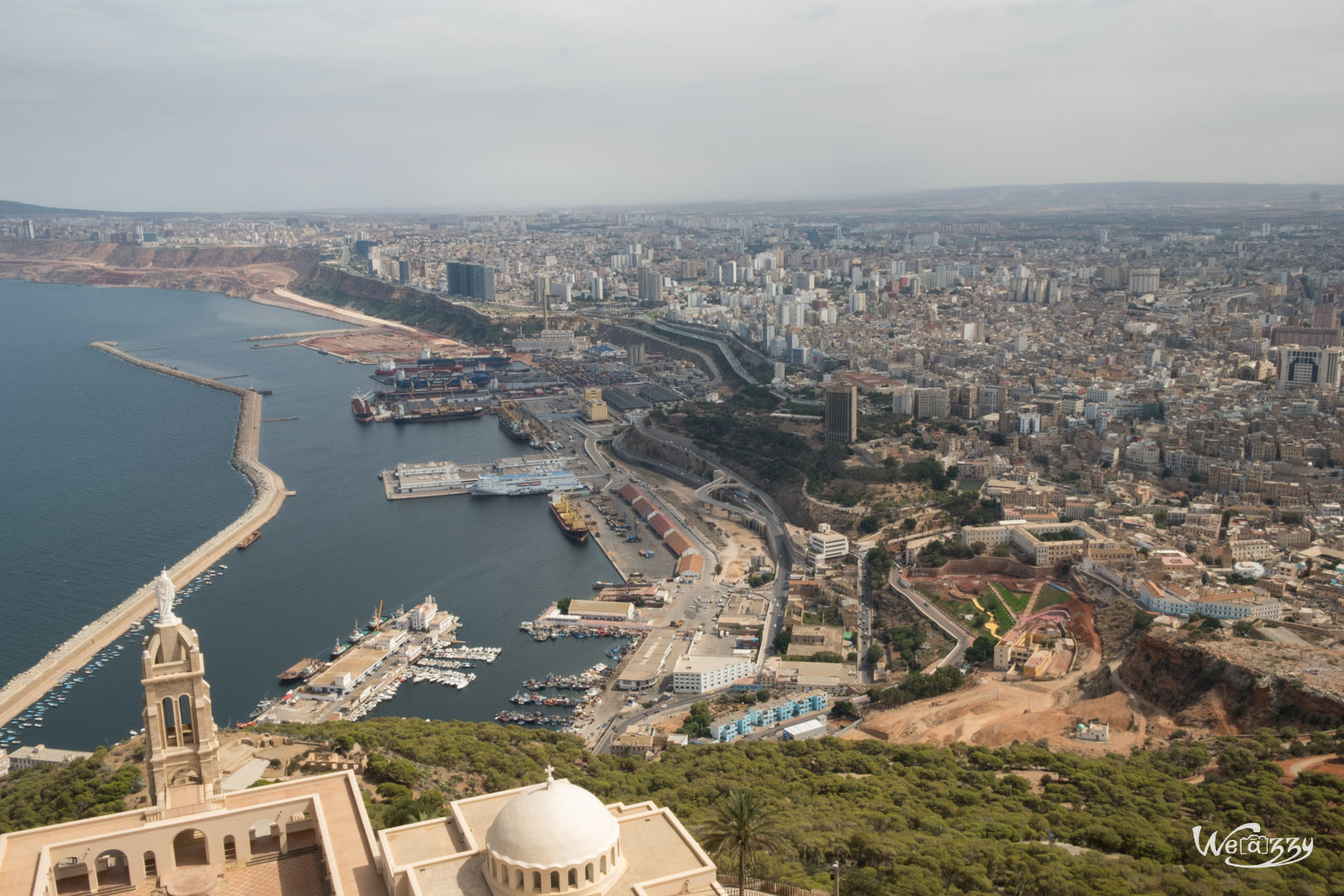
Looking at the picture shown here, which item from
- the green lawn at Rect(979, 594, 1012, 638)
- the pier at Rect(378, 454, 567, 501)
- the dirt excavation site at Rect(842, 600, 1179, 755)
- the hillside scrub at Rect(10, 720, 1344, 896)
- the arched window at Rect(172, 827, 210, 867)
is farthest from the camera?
the pier at Rect(378, 454, 567, 501)

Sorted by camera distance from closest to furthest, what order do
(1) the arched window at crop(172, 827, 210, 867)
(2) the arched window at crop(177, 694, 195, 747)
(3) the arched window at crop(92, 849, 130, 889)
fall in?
(3) the arched window at crop(92, 849, 130, 889)
(1) the arched window at crop(172, 827, 210, 867)
(2) the arched window at crop(177, 694, 195, 747)

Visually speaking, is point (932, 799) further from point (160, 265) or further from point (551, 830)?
point (160, 265)

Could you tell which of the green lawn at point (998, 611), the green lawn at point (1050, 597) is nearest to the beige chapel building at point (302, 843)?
the green lawn at point (998, 611)

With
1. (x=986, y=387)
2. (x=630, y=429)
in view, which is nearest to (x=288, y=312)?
(x=630, y=429)

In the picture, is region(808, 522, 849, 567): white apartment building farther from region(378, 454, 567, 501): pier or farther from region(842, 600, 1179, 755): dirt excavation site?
region(378, 454, 567, 501): pier

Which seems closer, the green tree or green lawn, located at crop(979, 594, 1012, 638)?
the green tree

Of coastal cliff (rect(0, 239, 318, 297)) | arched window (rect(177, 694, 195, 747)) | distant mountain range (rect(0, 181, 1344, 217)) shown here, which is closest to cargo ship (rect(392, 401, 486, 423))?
arched window (rect(177, 694, 195, 747))
